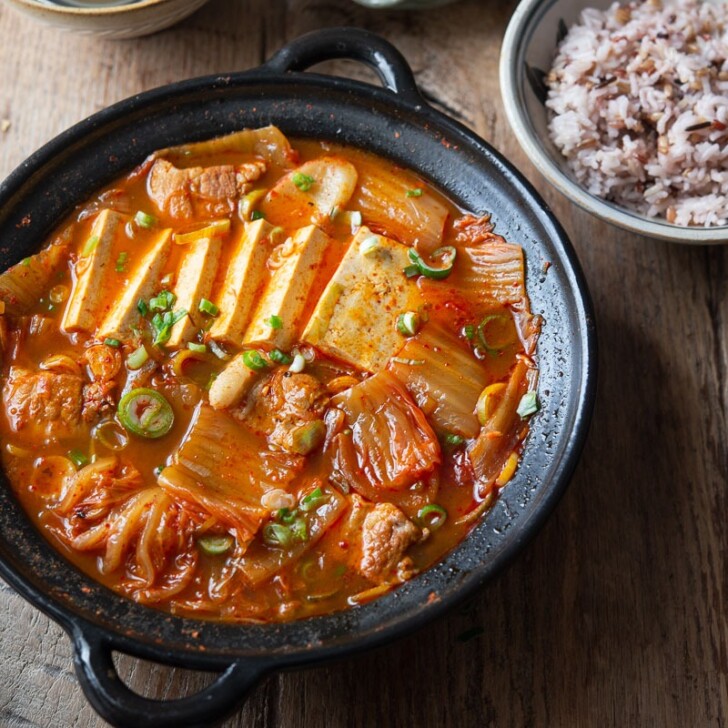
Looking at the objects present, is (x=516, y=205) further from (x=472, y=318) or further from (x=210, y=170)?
(x=210, y=170)

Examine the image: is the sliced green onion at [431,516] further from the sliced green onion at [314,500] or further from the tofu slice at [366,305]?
the tofu slice at [366,305]

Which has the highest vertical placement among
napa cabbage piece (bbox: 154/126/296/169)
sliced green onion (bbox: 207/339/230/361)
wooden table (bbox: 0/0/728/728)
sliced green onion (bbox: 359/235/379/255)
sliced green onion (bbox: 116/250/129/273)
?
napa cabbage piece (bbox: 154/126/296/169)

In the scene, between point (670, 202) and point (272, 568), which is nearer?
point (272, 568)

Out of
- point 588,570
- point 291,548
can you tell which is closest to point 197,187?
point 291,548

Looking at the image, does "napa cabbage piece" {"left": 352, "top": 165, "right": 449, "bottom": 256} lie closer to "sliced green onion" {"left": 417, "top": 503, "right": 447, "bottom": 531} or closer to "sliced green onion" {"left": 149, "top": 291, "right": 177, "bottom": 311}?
"sliced green onion" {"left": 149, "top": 291, "right": 177, "bottom": 311}

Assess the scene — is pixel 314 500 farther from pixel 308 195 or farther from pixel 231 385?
pixel 308 195

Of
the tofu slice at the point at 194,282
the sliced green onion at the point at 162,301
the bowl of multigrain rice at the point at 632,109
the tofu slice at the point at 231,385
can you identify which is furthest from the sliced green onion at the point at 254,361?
the bowl of multigrain rice at the point at 632,109

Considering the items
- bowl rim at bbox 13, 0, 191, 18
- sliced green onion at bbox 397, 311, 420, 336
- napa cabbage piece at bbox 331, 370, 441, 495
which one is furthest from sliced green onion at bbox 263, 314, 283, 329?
bowl rim at bbox 13, 0, 191, 18

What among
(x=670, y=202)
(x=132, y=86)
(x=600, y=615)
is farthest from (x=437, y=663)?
(x=132, y=86)
